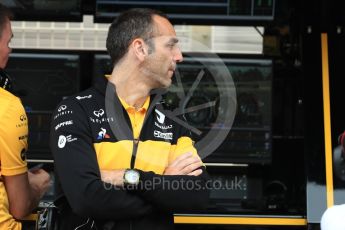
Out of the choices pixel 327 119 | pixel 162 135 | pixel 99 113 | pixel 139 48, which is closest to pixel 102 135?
pixel 99 113

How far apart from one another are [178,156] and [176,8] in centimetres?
173

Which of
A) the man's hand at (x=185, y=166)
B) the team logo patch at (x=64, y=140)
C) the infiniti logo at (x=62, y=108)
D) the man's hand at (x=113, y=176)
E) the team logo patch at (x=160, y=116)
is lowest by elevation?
the man's hand at (x=113, y=176)

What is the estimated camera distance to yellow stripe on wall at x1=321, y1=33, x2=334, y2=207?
8.77 ft

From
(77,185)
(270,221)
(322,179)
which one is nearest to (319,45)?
(322,179)

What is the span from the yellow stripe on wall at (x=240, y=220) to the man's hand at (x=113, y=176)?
0.88 meters

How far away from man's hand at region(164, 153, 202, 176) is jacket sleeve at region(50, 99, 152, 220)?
6.0 inches

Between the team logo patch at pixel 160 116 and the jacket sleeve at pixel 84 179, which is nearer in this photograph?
the jacket sleeve at pixel 84 179

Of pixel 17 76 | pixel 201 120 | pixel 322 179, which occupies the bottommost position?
pixel 322 179

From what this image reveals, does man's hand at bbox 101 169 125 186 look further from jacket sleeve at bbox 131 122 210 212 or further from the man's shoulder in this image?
the man's shoulder

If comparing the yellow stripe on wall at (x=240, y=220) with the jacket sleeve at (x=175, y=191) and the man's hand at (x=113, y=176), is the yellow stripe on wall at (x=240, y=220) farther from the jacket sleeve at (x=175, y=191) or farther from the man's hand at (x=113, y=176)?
the man's hand at (x=113, y=176)

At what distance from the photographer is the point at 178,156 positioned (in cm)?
193

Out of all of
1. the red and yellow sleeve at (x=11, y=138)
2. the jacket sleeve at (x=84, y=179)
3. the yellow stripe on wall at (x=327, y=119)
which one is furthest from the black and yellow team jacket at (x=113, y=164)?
the yellow stripe on wall at (x=327, y=119)

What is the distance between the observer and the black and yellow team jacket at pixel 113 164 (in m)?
1.74

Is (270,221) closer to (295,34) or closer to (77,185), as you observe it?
(77,185)
